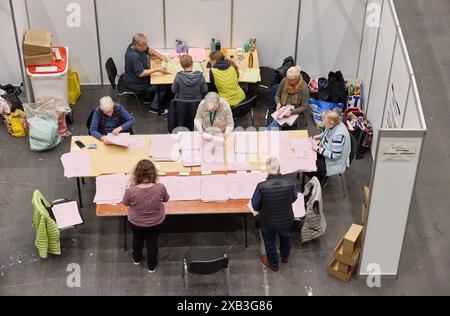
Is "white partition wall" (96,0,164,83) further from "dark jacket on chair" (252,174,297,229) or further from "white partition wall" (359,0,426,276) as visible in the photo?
"dark jacket on chair" (252,174,297,229)

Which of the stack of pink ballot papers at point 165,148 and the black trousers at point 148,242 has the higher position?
the stack of pink ballot papers at point 165,148

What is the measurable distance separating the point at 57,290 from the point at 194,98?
9.77ft

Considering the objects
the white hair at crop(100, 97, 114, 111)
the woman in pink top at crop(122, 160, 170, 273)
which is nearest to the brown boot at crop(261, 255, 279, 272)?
the woman in pink top at crop(122, 160, 170, 273)

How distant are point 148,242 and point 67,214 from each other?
3.49 ft

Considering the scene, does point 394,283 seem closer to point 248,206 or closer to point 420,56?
point 248,206

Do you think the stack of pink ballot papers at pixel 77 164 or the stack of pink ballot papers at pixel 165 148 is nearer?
the stack of pink ballot papers at pixel 77 164

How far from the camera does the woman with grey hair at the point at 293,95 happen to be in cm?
888

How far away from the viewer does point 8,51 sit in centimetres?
988

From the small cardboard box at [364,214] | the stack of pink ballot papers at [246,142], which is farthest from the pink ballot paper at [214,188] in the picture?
the small cardboard box at [364,214]

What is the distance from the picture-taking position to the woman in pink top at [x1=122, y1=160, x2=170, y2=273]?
6.86m

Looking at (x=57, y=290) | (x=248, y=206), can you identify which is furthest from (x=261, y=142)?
(x=57, y=290)

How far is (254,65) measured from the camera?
33.0ft

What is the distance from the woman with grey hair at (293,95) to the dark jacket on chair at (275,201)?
1911mm

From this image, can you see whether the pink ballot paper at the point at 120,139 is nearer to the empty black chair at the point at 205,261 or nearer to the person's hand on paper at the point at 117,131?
the person's hand on paper at the point at 117,131
